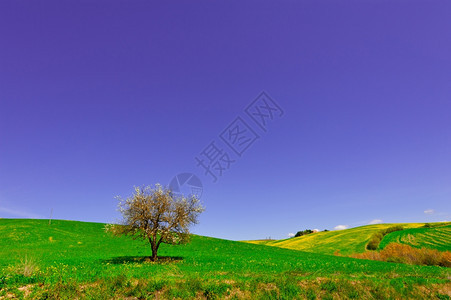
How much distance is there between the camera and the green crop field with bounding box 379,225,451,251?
70188mm

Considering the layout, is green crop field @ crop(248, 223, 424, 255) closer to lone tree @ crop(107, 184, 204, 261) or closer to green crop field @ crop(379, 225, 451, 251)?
green crop field @ crop(379, 225, 451, 251)

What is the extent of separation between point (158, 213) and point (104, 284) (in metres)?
16.1

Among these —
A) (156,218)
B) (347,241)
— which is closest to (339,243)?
(347,241)

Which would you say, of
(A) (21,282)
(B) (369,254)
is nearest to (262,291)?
(A) (21,282)

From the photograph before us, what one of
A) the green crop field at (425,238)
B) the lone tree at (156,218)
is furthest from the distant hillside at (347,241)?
the lone tree at (156,218)

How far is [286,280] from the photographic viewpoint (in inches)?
770

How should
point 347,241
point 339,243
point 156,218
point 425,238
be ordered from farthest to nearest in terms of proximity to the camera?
point 347,241, point 339,243, point 425,238, point 156,218

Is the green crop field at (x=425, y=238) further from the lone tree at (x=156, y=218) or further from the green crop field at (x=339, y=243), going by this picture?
the lone tree at (x=156, y=218)

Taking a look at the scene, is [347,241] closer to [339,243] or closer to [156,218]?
[339,243]

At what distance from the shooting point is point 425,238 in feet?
258

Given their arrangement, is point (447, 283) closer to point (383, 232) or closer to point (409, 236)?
point (409, 236)

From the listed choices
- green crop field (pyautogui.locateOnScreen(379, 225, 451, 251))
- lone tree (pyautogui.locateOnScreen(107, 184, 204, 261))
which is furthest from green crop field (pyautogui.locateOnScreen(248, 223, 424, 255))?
lone tree (pyautogui.locateOnScreen(107, 184, 204, 261))

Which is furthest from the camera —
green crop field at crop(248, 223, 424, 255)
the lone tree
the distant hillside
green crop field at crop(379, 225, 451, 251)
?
green crop field at crop(248, 223, 424, 255)

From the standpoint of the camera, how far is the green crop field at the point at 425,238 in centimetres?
7019
